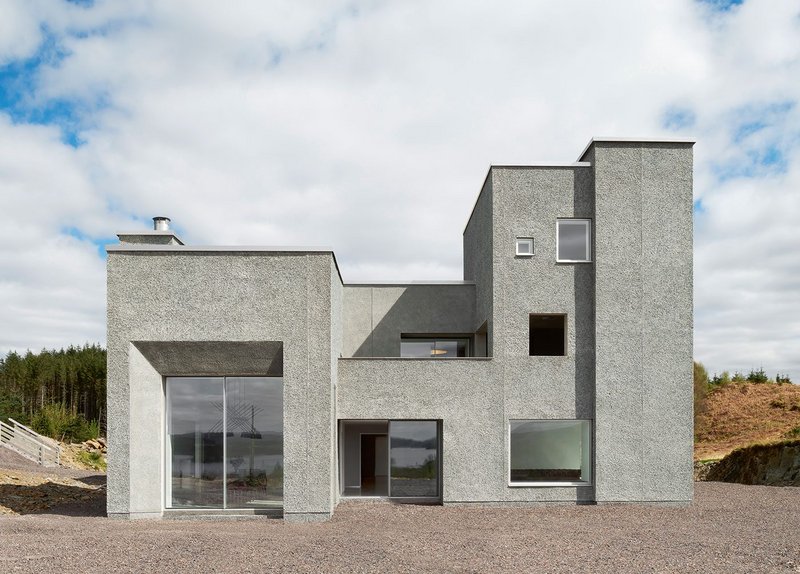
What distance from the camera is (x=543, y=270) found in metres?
16.6

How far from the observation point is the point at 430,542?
1121 centimetres

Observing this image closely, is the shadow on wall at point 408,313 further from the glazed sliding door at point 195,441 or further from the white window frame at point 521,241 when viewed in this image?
the glazed sliding door at point 195,441

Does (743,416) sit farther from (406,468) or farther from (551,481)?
(406,468)

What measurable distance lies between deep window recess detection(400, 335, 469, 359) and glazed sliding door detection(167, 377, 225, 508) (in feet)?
22.1

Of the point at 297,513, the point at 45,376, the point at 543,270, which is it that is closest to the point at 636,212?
the point at 543,270

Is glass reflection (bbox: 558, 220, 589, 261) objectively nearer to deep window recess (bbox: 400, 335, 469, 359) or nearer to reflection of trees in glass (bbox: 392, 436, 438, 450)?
deep window recess (bbox: 400, 335, 469, 359)

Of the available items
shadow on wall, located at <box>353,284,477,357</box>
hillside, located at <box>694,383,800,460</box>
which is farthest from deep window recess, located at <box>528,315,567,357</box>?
hillside, located at <box>694,383,800,460</box>

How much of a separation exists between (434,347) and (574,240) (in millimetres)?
5574

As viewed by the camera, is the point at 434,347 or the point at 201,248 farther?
the point at 434,347

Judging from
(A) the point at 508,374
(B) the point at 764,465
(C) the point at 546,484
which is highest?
(A) the point at 508,374

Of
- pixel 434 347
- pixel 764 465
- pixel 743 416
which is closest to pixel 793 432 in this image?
pixel 764 465

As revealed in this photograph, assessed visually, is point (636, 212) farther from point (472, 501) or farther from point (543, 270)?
point (472, 501)

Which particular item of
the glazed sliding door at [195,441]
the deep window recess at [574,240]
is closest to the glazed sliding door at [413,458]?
the glazed sliding door at [195,441]

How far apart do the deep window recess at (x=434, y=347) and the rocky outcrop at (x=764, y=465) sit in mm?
13237
